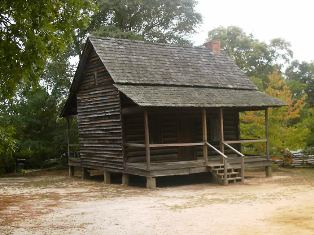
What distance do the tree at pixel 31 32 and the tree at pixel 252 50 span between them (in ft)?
120

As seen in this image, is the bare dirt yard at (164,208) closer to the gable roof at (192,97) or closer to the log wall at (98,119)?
the log wall at (98,119)

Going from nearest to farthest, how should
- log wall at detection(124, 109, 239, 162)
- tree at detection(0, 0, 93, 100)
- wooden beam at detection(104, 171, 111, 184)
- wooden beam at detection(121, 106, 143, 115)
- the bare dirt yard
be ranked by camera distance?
tree at detection(0, 0, 93, 100), the bare dirt yard, wooden beam at detection(121, 106, 143, 115), log wall at detection(124, 109, 239, 162), wooden beam at detection(104, 171, 111, 184)

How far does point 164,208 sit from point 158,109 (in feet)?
24.4

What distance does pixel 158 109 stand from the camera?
20250mm

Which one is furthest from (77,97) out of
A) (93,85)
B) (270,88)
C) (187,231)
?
(187,231)

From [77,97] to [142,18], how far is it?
1299cm

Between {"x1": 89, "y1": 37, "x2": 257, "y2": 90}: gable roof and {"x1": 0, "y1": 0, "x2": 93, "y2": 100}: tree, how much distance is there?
33.6 feet

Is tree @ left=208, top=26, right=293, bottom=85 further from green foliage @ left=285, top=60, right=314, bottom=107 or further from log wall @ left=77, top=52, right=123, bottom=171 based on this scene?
log wall @ left=77, top=52, right=123, bottom=171

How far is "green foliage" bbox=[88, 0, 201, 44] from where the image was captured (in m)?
33.4

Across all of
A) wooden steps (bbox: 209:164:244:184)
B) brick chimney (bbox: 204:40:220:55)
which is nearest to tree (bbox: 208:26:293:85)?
brick chimney (bbox: 204:40:220:55)

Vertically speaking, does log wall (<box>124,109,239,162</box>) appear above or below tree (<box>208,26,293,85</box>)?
below

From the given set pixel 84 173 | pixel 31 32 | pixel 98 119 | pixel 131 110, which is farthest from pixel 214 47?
pixel 31 32

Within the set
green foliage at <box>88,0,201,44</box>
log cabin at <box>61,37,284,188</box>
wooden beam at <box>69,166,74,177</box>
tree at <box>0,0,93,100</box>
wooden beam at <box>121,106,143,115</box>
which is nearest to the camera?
tree at <box>0,0,93,100</box>

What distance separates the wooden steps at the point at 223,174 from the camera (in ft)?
63.5
